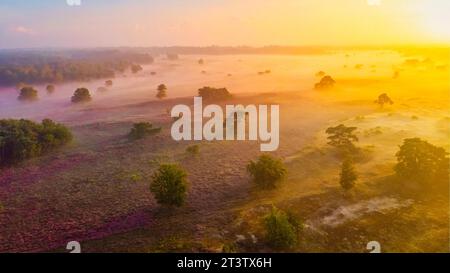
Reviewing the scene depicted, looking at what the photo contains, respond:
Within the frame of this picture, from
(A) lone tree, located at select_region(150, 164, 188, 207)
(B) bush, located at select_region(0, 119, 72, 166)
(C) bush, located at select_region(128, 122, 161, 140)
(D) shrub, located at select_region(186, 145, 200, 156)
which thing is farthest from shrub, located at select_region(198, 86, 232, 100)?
(A) lone tree, located at select_region(150, 164, 188, 207)

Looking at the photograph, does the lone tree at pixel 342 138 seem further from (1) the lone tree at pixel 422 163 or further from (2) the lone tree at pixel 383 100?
(2) the lone tree at pixel 383 100

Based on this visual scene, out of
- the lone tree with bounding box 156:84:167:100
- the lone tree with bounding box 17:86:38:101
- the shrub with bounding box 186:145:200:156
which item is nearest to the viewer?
the shrub with bounding box 186:145:200:156

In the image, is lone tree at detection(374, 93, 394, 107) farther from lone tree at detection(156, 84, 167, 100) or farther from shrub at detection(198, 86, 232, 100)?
lone tree at detection(156, 84, 167, 100)

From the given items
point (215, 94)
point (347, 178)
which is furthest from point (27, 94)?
point (347, 178)

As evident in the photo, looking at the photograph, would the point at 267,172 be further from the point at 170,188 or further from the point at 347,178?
the point at 170,188
